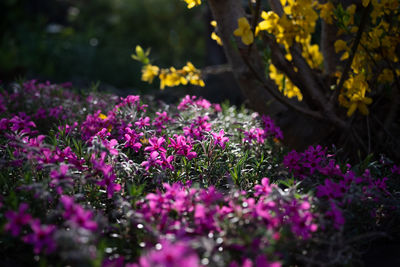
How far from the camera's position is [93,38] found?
34.5 feet

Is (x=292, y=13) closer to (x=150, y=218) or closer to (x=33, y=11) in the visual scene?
(x=150, y=218)

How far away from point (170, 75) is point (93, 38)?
28.5 ft

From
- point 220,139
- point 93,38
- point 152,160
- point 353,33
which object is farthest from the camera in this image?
point 93,38

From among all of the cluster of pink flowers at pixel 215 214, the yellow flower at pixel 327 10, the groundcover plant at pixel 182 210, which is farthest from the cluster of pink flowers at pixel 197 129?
the yellow flower at pixel 327 10

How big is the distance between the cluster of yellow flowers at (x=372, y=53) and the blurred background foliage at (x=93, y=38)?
12.2ft

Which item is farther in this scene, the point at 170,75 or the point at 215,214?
the point at 170,75

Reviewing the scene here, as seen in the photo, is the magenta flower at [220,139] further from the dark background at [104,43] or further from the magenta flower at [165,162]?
the dark background at [104,43]

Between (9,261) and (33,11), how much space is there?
13.0m

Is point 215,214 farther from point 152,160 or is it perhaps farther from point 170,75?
point 170,75

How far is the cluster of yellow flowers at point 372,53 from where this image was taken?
246cm

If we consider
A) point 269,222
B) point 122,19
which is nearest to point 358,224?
point 269,222

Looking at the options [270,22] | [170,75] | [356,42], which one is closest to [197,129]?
[170,75]

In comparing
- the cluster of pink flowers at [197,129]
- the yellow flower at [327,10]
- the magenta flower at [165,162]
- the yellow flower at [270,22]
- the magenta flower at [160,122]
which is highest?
the yellow flower at [327,10]

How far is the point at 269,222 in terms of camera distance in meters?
1.58
